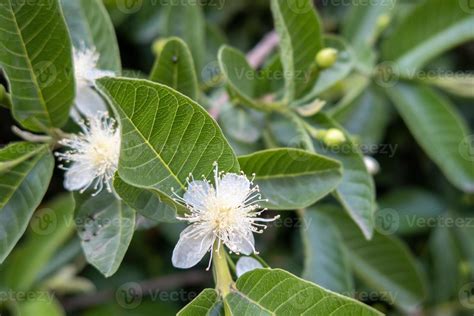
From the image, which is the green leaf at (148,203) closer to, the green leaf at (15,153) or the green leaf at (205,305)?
the green leaf at (205,305)

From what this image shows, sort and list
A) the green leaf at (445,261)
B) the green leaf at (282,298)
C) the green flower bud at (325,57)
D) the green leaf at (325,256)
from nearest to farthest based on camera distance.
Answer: the green leaf at (282,298), the green flower bud at (325,57), the green leaf at (325,256), the green leaf at (445,261)

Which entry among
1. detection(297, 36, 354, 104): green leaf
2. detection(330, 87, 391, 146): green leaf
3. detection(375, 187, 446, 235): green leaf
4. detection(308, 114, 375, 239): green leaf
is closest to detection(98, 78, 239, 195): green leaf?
detection(308, 114, 375, 239): green leaf

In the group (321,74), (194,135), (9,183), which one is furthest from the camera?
(321,74)

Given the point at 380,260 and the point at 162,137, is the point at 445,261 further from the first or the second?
the point at 162,137

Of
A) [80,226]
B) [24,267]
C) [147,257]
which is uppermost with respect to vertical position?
[80,226]

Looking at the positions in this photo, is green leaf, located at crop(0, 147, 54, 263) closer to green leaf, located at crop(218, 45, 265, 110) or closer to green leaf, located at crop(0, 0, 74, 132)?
green leaf, located at crop(0, 0, 74, 132)

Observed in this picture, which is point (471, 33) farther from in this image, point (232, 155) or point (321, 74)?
point (232, 155)

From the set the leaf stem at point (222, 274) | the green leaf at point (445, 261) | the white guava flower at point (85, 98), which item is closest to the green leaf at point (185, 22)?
the white guava flower at point (85, 98)

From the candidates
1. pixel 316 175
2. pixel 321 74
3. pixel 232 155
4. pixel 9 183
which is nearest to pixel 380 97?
pixel 321 74
